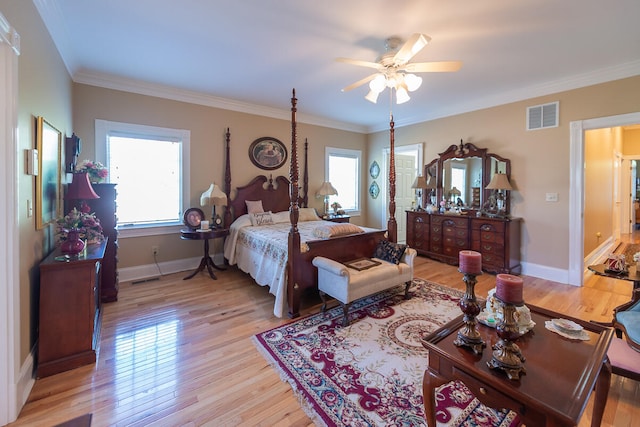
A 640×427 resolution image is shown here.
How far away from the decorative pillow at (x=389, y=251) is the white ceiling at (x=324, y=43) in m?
2.13

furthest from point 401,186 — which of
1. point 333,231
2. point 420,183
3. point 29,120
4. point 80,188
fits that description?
point 29,120

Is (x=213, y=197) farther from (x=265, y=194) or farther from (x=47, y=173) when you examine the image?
(x=47, y=173)

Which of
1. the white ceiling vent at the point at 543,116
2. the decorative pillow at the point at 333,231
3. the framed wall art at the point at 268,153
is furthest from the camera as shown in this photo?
the framed wall art at the point at 268,153

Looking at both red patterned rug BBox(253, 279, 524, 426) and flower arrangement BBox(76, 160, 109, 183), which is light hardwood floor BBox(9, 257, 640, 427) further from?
flower arrangement BBox(76, 160, 109, 183)

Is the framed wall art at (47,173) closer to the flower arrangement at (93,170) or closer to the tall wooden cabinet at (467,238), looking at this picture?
the flower arrangement at (93,170)

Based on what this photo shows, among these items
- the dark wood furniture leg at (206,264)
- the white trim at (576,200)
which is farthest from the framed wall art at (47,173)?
the white trim at (576,200)

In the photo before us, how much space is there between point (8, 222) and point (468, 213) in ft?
17.6

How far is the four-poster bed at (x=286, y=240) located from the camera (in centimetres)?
289

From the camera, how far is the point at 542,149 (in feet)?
13.1

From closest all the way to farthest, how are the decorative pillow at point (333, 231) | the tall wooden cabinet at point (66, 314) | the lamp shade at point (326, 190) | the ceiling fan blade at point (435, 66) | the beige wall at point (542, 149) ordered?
the tall wooden cabinet at point (66, 314), the ceiling fan blade at point (435, 66), the decorative pillow at point (333, 231), the beige wall at point (542, 149), the lamp shade at point (326, 190)

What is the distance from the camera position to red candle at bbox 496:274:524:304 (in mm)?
1124

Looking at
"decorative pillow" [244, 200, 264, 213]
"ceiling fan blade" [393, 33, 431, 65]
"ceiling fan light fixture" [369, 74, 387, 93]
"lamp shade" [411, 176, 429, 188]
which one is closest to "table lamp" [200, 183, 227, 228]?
"decorative pillow" [244, 200, 264, 213]

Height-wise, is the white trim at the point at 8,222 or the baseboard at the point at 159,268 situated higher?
the white trim at the point at 8,222

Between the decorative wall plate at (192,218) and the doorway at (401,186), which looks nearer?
the decorative wall plate at (192,218)
